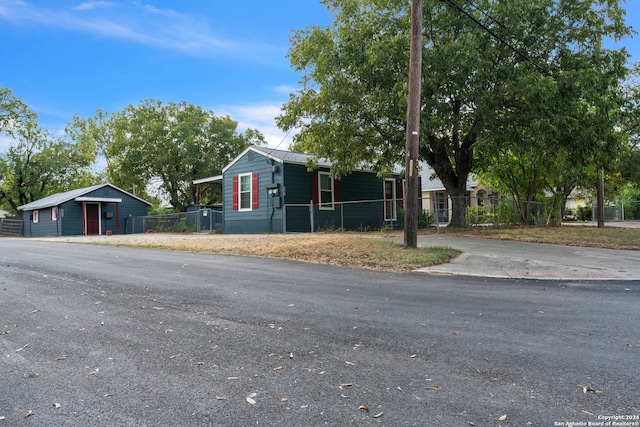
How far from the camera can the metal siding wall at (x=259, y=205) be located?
61.1 ft

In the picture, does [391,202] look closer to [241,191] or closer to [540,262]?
[241,191]

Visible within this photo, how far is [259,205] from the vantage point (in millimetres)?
19281

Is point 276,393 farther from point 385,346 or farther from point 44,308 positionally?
point 44,308

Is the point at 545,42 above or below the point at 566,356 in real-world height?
above

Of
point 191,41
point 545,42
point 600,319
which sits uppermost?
point 191,41

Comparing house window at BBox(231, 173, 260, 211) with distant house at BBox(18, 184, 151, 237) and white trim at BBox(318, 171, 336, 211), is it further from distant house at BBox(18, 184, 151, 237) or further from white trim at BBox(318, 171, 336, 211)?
distant house at BBox(18, 184, 151, 237)

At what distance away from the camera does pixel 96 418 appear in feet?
8.47

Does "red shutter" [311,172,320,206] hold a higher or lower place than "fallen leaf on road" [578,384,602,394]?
higher

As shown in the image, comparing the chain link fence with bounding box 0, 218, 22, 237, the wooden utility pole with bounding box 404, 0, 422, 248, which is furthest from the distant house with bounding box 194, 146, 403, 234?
the chain link fence with bounding box 0, 218, 22, 237

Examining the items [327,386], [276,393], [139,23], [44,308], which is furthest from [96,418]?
[139,23]

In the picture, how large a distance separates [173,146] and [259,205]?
65.0 ft

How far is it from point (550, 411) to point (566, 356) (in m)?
1.15

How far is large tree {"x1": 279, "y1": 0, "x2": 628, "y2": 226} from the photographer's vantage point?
12586 mm

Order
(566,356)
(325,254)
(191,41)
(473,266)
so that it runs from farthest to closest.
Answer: (191,41) < (325,254) < (473,266) < (566,356)
